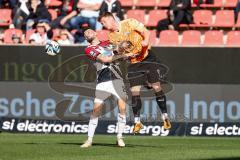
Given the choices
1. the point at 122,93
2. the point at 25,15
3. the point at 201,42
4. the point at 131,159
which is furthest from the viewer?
the point at 25,15

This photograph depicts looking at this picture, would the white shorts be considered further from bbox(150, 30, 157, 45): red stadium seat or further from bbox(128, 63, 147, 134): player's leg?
bbox(150, 30, 157, 45): red stadium seat

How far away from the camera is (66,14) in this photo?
66.6 feet

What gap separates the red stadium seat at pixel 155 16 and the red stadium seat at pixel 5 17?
3644mm

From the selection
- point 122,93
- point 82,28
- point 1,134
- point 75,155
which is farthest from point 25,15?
point 75,155

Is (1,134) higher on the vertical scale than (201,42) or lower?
lower

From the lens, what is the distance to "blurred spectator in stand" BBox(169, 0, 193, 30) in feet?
63.9

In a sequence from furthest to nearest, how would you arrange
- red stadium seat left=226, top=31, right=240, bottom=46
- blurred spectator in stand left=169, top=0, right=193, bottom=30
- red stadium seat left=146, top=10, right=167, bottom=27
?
red stadium seat left=146, top=10, right=167, bottom=27, blurred spectator in stand left=169, top=0, right=193, bottom=30, red stadium seat left=226, top=31, right=240, bottom=46

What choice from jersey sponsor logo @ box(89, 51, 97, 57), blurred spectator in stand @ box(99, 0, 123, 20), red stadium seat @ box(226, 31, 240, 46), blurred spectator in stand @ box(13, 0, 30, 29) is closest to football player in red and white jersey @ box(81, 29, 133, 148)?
jersey sponsor logo @ box(89, 51, 97, 57)

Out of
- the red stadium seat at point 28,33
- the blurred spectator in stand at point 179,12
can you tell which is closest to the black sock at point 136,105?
the blurred spectator in stand at point 179,12

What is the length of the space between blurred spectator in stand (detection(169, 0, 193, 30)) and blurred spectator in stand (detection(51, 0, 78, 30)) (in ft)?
7.87

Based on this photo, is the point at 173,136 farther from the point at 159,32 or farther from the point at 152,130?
the point at 159,32

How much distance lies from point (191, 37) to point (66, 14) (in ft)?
11.1

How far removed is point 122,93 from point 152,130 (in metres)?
3.91

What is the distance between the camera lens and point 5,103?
674 inches
